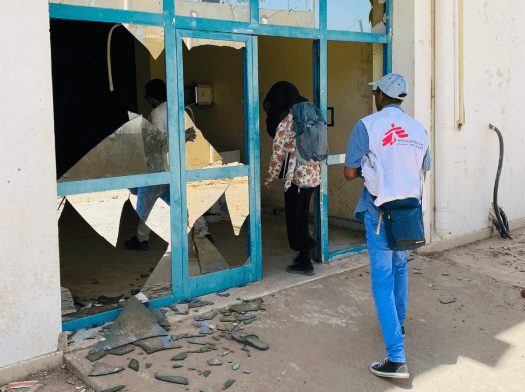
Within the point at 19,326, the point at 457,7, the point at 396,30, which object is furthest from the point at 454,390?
the point at 457,7

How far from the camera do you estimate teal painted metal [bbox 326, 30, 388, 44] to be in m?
5.18

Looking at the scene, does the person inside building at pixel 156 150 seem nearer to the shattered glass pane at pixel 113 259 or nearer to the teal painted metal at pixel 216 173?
the shattered glass pane at pixel 113 259

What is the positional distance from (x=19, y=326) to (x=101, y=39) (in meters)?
8.94

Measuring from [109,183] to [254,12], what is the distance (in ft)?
6.39

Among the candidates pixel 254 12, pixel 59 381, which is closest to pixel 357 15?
pixel 254 12

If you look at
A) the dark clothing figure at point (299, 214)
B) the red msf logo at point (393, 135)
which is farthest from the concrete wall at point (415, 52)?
the red msf logo at point (393, 135)

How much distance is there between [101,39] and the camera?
430 inches

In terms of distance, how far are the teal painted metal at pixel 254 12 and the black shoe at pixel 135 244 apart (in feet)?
7.64

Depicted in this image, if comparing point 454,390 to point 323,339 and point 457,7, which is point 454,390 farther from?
point 457,7

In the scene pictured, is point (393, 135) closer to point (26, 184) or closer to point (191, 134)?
point (191, 134)

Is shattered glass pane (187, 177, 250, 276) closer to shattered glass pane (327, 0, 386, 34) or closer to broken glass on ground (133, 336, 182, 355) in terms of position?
broken glass on ground (133, 336, 182, 355)

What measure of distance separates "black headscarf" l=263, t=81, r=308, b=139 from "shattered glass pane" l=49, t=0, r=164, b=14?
1.49 metres

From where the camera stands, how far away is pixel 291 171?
494 cm

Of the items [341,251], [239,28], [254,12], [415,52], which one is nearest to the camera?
[239,28]
